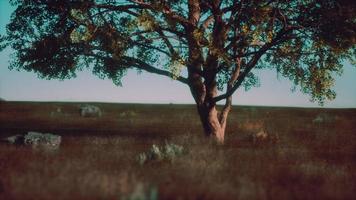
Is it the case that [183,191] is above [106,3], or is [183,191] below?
below

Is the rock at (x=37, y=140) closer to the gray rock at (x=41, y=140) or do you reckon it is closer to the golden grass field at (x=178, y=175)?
the gray rock at (x=41, y=140)

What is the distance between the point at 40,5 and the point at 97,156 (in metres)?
9.63

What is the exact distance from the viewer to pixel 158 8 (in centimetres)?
1847

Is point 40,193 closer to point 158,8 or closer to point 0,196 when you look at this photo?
point 0,196

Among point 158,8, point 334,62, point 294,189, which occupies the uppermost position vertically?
point 158,8

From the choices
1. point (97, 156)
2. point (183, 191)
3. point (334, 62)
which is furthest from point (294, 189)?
point (334, 62)

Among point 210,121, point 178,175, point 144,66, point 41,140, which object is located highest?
point 144,66

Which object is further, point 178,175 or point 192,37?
point 192,37

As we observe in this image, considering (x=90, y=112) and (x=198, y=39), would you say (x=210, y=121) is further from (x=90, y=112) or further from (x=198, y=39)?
(x=90, y=112)

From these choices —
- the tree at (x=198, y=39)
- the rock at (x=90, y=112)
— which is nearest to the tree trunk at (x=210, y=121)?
the tree at (x=198, y=39)

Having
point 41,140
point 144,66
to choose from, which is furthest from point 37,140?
point 144,66

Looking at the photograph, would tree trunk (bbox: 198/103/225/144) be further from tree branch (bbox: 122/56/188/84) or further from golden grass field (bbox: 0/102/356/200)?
golden grass field (bbox: 0/102/356/200)

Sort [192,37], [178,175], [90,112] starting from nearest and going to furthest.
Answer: [178,175]
[192,37]
[90,112]

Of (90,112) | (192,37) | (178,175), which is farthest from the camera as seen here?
(90,112)
